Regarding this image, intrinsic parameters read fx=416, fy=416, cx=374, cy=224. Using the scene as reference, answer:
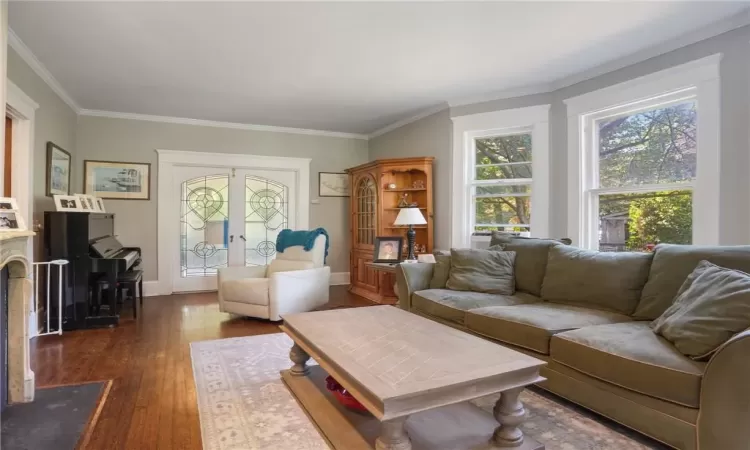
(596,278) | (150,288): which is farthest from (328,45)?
(150,288)

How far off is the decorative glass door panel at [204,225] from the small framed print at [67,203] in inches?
64.5

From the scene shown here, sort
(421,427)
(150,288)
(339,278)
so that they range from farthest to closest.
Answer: (339,278)
(150,288)
(421,427)

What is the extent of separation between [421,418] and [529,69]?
10.9 ft

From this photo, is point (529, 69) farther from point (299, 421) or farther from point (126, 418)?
point (126, 418)

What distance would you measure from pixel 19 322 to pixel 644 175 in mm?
4589

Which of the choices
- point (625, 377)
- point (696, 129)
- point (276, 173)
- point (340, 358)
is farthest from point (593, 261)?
point (276, 173)

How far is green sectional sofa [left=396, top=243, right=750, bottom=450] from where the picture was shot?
5.12ft

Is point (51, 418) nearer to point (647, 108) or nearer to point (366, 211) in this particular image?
point (366, 211)

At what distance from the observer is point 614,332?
2125mm

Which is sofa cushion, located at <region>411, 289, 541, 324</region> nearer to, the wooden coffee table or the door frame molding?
the wooden coffee table

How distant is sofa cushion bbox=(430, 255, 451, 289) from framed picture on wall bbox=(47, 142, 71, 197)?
3940 millimetres

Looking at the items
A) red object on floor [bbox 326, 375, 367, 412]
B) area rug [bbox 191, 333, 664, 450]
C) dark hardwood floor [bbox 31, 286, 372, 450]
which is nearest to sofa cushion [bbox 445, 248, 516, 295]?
area rug [bbox 191, 333, 664, 450]

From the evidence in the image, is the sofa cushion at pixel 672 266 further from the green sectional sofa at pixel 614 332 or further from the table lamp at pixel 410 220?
the table lamp at pixel 410 220

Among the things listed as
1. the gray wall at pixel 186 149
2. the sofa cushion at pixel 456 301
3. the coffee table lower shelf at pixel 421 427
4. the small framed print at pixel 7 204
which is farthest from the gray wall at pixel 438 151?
the small framed print at pixel 7 204
